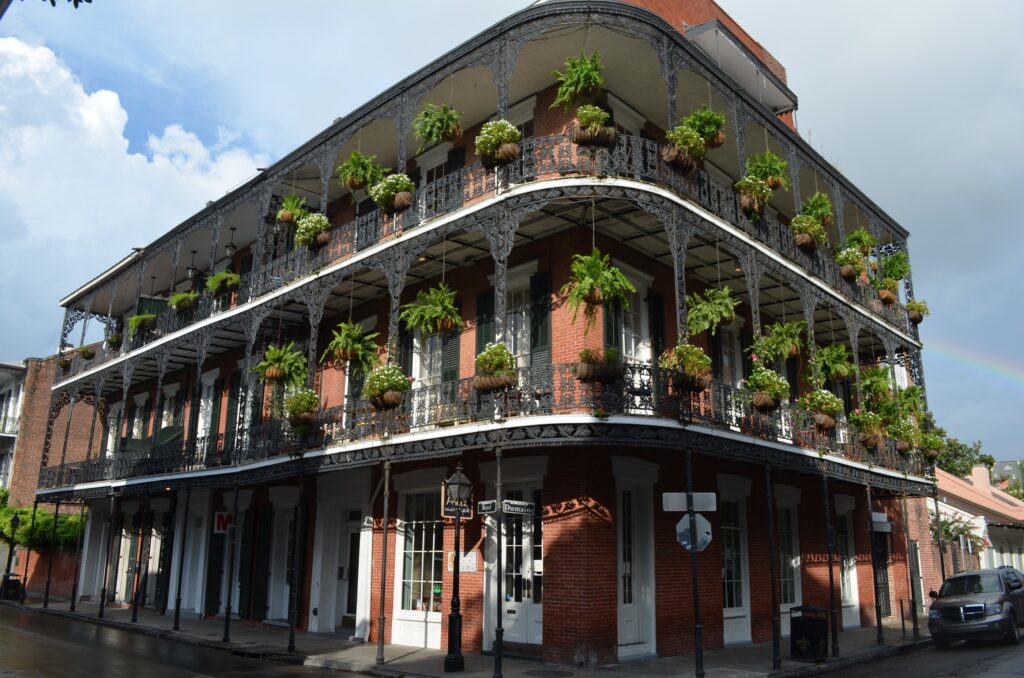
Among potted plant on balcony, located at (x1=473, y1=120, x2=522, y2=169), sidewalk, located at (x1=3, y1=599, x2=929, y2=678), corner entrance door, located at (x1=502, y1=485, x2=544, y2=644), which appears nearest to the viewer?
sidewalk, located at (x1=3, y1=599, x2=929, y2=678)

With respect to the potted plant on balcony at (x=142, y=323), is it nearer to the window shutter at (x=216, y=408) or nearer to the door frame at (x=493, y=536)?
the window shutter at (x=216, y=408)

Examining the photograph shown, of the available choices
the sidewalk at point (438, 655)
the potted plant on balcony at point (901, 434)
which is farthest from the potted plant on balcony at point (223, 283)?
the potted plant on balcony at point (901, 434)

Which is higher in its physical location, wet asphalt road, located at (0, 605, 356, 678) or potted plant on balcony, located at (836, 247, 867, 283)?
potted plant on balcony, located at (836, 247, 867, 283)

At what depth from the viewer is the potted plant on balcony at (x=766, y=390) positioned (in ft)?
44.5

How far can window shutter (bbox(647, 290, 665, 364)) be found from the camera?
48.5ft

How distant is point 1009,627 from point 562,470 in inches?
383

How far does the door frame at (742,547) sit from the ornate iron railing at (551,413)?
1.40 m

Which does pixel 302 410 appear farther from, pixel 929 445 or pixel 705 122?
pixel 929 445

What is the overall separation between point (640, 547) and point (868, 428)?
7130 mm

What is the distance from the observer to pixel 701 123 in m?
13.7

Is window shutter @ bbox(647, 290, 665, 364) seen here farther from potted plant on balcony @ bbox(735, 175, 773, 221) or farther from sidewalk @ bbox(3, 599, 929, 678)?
sidewalk @ bbox(3, 599, 929, 678)

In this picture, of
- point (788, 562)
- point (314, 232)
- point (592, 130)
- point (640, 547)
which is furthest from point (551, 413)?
point (788, 562)

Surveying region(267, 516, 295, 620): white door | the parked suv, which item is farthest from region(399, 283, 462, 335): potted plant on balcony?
the parked suv

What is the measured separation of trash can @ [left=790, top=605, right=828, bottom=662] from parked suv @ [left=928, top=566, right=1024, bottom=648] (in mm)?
3776
